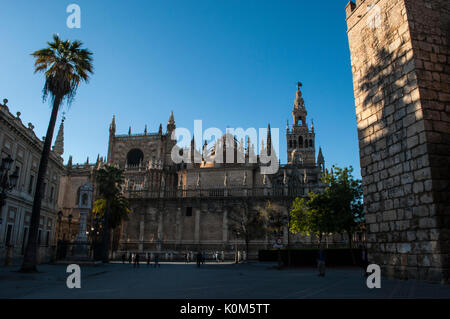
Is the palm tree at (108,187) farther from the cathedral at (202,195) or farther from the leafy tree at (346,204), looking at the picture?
the leafy tree at (346,204)

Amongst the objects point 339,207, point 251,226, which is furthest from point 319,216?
point 251,226

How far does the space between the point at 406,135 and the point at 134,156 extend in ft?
189

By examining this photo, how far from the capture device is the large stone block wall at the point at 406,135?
8.16 m

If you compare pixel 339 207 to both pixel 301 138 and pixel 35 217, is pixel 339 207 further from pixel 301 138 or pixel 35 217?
pixel 301 138

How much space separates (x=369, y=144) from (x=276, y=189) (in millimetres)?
30336

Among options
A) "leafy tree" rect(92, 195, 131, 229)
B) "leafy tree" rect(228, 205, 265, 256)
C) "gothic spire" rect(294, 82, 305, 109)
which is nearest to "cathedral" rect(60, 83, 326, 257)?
"leafy tree" rect(228, 205, 265, 256)

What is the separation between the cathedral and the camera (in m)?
39.7

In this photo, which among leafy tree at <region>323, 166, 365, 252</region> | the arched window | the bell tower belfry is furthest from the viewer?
the bell tower belfry

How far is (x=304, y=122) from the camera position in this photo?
7812 centimetres

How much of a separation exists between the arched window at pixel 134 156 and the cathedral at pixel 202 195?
405cm

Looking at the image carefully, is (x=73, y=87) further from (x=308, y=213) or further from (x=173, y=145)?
(x=173, y=145)

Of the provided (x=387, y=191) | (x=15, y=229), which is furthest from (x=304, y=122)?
(x=387, y=191)

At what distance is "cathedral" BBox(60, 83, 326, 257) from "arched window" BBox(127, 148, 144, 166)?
4.05 metres

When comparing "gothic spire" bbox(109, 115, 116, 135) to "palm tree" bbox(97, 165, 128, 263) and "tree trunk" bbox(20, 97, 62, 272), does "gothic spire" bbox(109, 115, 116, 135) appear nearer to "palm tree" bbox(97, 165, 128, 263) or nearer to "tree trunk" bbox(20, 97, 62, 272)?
"palm tree" bbox(97, 165, 128, 263)
